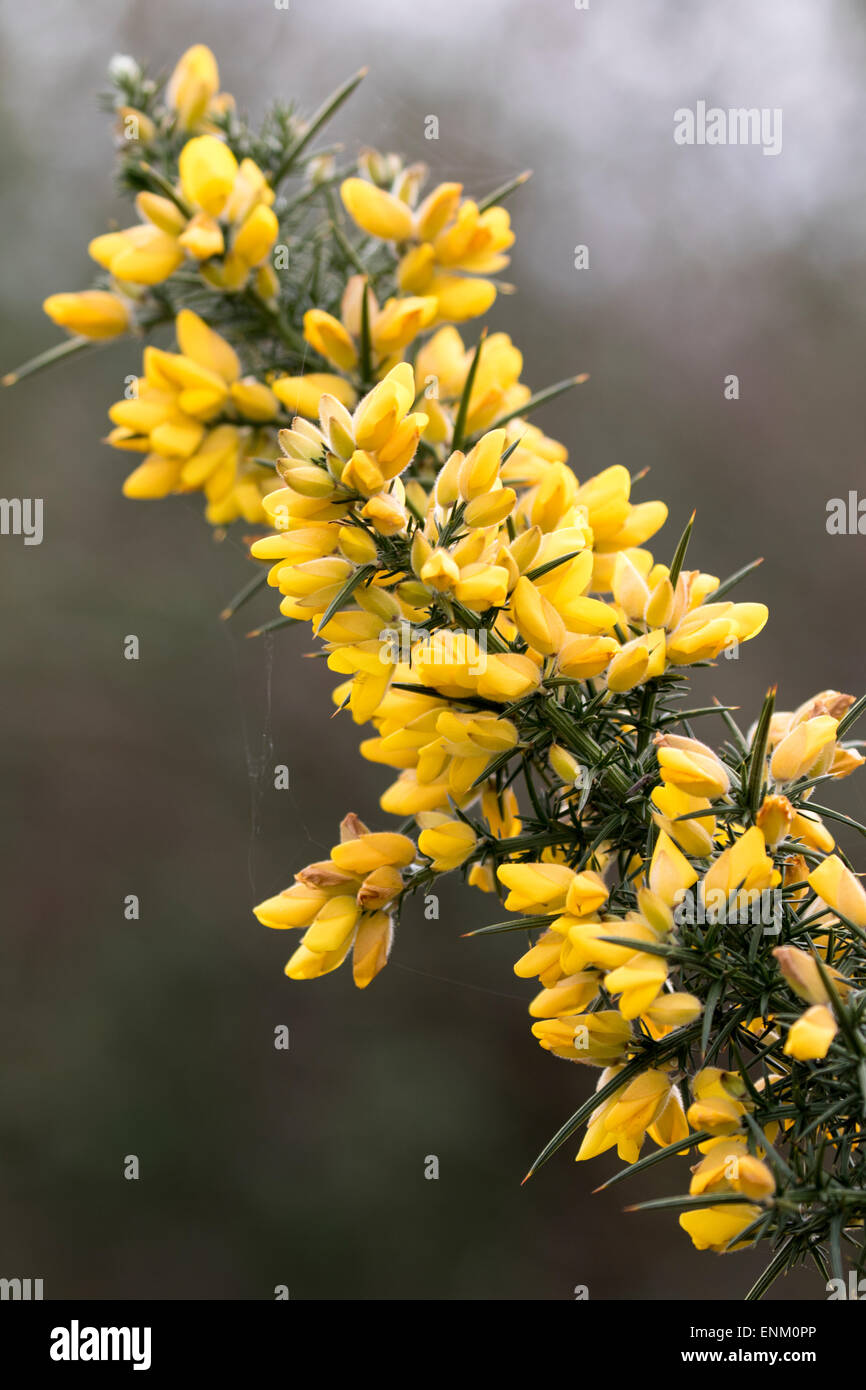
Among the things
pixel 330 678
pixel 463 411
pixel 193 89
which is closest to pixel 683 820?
pixel 463 411

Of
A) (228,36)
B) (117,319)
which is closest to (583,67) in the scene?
(228,36)

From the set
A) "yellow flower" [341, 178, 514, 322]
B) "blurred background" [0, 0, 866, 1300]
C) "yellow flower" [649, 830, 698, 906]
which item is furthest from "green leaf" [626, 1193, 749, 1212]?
"blurred background" [0, 0, 866, 1300]

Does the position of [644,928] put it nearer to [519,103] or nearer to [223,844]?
[223,844]

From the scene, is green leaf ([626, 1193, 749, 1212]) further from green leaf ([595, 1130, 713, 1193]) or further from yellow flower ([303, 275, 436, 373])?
yellow flower ([303, 275, 436, 373])

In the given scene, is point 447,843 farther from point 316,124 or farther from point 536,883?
point 316,124

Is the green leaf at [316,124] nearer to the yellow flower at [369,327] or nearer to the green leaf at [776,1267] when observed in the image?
the yellow flower at [369,327]
